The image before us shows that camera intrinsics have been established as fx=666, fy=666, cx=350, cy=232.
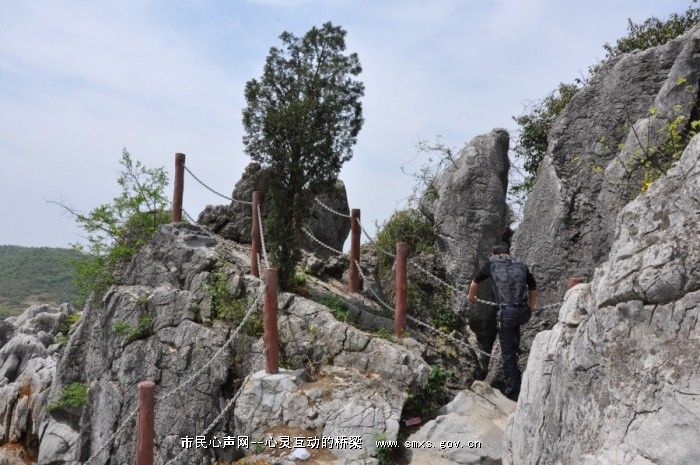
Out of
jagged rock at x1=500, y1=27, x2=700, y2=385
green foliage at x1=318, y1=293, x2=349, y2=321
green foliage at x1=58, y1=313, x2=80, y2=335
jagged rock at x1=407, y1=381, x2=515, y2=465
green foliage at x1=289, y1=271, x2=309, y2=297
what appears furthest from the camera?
green foliage at x1=58, y1=313, x2=80, y2=335

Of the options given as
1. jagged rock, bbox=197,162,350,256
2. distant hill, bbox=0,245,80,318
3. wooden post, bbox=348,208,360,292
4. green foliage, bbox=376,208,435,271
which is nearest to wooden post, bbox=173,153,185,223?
jagged rock, bbox=197,162,350,256

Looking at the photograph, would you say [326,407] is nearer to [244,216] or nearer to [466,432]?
[466,432]

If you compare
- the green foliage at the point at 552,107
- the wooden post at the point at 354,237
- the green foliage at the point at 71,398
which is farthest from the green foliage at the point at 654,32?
the green foliage at the point at 71,398

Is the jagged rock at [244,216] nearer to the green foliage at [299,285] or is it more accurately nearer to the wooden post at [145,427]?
the green foliage at [299,285]

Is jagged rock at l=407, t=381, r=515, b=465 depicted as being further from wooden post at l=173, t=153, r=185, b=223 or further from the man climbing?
wooden post at l=173, t=153, r=185, b=223

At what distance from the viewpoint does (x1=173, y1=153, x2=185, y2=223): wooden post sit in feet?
43.5

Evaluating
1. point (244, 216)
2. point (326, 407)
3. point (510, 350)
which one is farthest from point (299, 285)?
point (510, 350)

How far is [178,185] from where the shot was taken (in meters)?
13.3

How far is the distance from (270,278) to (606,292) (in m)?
4.57

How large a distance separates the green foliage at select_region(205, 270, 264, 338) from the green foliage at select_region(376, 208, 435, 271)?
11.9ft

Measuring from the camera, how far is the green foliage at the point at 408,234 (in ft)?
43.3

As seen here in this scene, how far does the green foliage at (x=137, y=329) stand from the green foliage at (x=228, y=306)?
123 cm

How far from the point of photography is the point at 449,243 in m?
12.3

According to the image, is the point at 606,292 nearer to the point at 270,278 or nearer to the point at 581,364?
the point at 581,364
